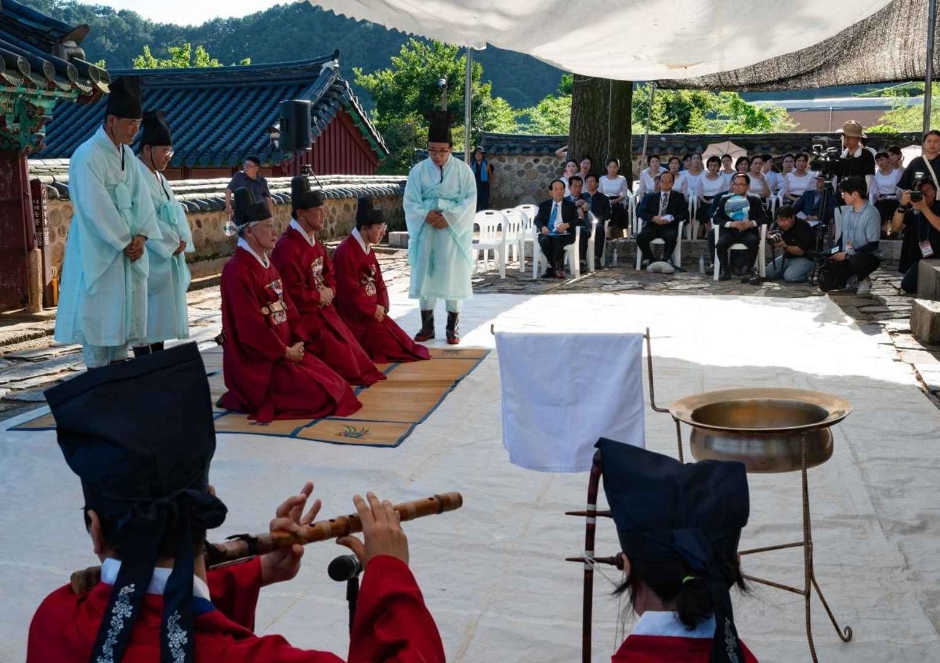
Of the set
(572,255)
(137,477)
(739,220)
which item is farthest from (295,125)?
(137,477)

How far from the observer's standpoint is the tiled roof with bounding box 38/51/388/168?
Answer: 51.2 feet

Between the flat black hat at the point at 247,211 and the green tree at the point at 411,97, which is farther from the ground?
the green tree at the point at 411,97

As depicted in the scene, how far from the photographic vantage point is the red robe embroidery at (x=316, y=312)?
5867 mm

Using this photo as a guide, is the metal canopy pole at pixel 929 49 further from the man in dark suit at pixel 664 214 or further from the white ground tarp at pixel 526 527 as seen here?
the white ground tarp at pixel 526 527

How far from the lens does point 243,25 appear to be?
154 feet

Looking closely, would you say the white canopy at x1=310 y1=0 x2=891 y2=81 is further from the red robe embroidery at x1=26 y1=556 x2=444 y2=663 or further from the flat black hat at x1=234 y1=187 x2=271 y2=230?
the red robe embroidery at x1=26 y1=556 x2=444 y2=663

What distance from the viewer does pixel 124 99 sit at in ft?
17.7

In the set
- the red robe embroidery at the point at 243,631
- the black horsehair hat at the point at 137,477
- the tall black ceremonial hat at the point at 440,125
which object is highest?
the tall black ceremonial hat at the point at 440,125

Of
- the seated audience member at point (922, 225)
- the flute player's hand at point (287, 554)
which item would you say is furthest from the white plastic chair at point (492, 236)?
the flute player's hand at point (287, 554)

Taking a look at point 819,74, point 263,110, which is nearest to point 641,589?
point 819,74

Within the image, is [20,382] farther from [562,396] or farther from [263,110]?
[263,110]

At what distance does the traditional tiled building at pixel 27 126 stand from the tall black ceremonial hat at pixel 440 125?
297 cm

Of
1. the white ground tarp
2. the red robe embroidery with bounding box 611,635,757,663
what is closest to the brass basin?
the white ground tarp

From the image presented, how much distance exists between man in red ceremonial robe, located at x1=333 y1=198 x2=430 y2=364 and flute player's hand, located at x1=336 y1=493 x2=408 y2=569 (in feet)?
15.8
